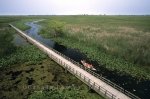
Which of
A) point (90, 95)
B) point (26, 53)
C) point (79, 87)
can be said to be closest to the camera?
point (90, 95)

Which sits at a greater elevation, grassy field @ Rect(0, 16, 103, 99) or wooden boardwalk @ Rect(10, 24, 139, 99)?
wooden boardwalk @ Rect(10, 24, 139, 99)

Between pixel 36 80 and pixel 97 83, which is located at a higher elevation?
pixel 97 83

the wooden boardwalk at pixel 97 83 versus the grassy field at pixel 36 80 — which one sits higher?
the wooden boardwalk at pixel 97 83

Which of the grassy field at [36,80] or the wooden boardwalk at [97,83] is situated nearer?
the wooden boardwalk at [97,83]

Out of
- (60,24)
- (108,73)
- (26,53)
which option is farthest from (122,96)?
(60,24)

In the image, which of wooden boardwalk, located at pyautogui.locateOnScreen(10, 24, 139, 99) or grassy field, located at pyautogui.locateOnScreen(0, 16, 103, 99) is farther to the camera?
grassy field, located at pyautogui.locateOnScreen(0, 16, 103, 99)

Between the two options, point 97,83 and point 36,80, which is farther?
point 36,80

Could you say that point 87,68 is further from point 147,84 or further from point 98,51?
point 98,51

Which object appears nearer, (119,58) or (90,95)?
(90,95)
